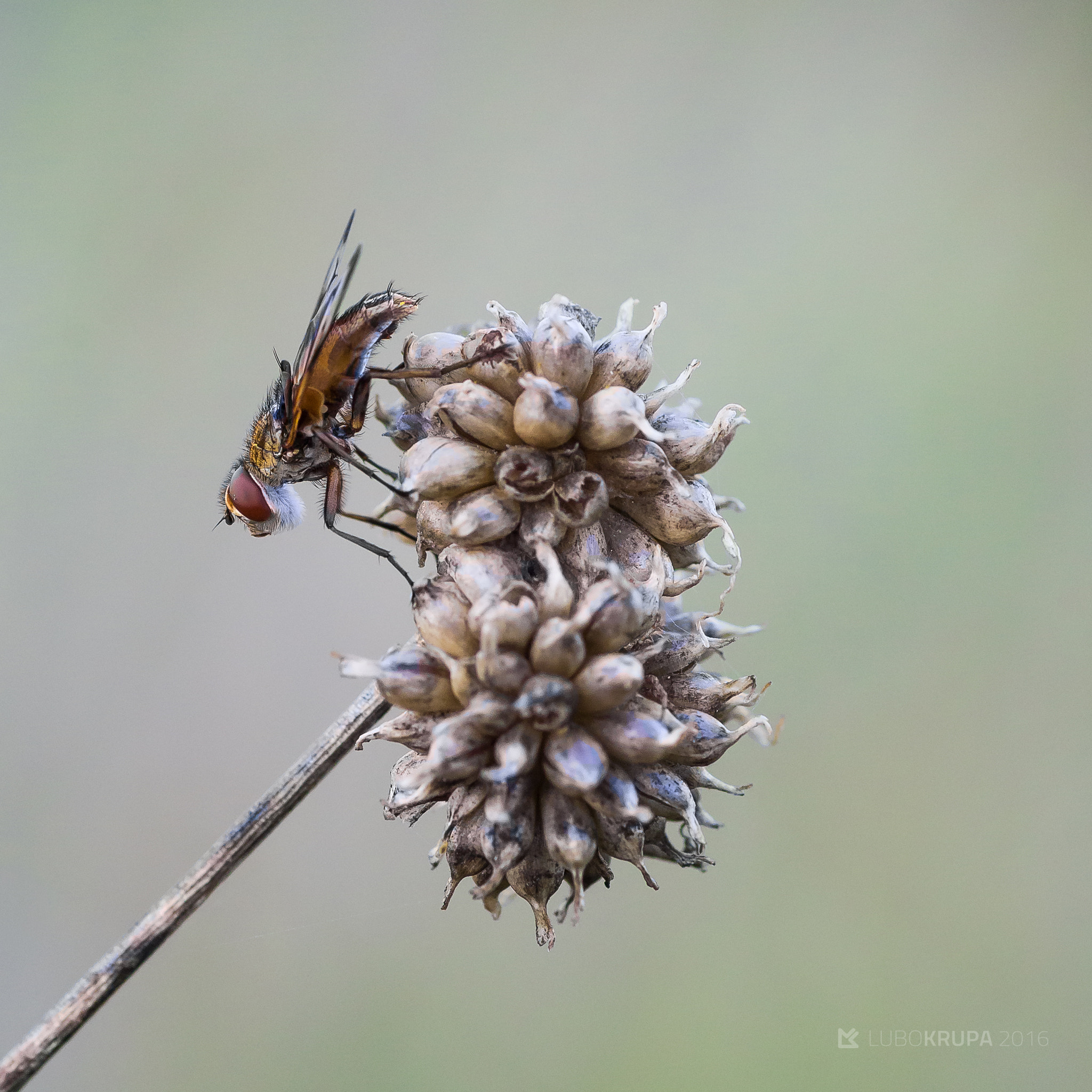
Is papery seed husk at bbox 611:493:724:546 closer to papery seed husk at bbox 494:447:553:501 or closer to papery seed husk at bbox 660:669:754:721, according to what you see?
papery seed husk at bbox 494:447:553:501

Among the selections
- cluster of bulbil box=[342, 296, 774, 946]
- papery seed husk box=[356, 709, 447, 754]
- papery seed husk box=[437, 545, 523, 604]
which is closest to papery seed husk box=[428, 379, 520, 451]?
cluster of bulbil box=[342, 296, 774, 946]

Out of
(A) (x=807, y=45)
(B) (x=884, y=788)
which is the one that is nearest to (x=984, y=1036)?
(B) (x=884, y=788)

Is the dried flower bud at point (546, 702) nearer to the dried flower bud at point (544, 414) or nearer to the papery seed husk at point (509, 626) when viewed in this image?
the papery seed husk at point (509, 626)

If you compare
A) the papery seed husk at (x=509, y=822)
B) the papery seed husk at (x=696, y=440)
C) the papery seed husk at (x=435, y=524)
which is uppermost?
the papery seed husk at (x=696, y=440)

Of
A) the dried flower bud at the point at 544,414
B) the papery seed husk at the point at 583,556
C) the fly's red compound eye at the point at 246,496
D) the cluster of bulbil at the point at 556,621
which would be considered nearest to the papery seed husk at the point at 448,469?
the cluster of bulbil at the point at 556,621

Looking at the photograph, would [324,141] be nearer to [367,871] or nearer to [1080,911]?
[367,871]

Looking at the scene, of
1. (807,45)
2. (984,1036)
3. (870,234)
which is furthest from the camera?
(807,45)

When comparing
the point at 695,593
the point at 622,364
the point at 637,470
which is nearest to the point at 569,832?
the point at 637,470
